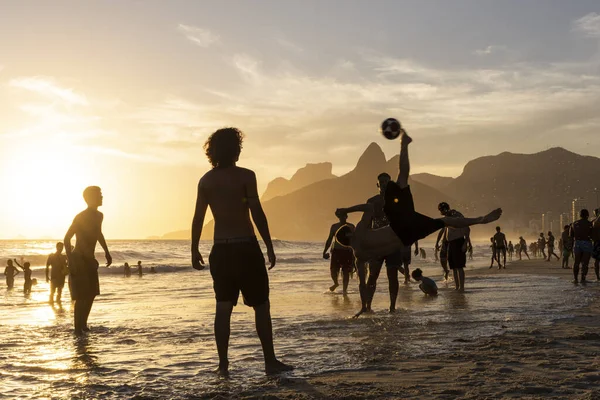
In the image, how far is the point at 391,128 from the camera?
7242 mm

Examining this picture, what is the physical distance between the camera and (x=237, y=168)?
564 centimetres

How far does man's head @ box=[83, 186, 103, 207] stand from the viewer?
8672 mm

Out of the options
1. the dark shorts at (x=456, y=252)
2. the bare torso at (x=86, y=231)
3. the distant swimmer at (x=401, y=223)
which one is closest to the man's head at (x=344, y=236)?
the distant swimmer at (x=401, y=223)

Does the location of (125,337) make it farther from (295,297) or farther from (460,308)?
(295,297)

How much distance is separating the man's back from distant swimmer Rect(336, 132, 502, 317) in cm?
146

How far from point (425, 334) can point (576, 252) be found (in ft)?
32.4

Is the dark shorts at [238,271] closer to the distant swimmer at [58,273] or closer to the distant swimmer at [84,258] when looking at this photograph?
the distant swimmer at [84,258]

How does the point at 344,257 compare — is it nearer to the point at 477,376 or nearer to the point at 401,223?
the point at 401,223

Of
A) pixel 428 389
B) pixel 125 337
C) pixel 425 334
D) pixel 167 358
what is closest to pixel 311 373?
pixel 428 389

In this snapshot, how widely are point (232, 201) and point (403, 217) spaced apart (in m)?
1.75

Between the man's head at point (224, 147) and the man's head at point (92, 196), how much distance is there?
3562 millimetres

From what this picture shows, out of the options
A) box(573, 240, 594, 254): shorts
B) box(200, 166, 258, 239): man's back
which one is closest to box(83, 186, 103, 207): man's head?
box(200, 166, 258, 239): man's back

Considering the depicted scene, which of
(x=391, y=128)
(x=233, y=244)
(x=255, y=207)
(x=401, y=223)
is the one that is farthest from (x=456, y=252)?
(x=233, y=244)

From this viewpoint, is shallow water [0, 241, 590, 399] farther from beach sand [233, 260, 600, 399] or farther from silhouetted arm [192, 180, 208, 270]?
silhouetted arm [192, 180, 208, 270]
